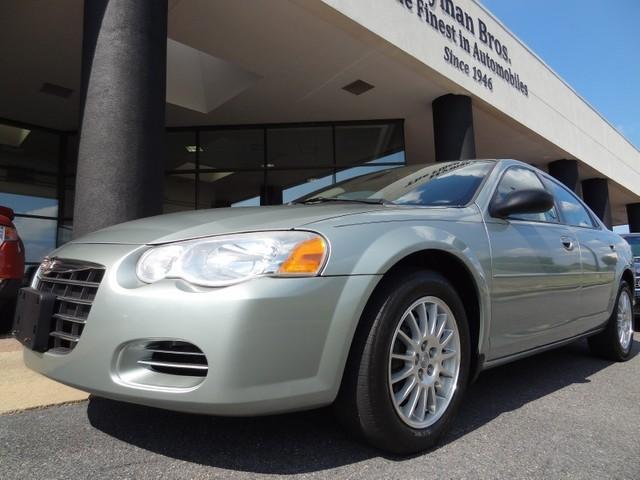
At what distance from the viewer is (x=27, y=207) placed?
33.4 ft

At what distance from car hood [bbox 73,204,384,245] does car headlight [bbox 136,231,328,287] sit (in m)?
0.05

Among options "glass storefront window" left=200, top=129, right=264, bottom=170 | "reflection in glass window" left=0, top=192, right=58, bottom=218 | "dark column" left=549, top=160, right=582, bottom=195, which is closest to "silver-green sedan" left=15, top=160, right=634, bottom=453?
"glass storefront window" left=200, top=129, right=264, bottom=170

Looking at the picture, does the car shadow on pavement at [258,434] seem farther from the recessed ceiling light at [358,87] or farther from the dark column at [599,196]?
the dark column at [599,196]

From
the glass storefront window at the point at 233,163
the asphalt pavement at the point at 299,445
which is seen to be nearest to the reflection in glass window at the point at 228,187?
the glass storefront window at the point at 233,163

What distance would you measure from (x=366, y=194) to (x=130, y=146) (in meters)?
2.20

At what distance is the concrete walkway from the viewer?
2.51 meters

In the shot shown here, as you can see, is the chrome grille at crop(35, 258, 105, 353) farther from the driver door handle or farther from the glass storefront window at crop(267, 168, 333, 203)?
the glass storefront window at crop(267, 168, 333, 203)

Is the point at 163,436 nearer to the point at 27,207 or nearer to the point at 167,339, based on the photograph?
the point at 167,339

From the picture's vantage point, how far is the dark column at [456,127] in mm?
8844

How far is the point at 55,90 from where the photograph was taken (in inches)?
339

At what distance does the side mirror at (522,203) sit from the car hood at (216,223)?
815mm

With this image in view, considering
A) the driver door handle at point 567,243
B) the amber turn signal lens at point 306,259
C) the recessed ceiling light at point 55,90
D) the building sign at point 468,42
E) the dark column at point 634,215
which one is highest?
the building sign at point 468,42

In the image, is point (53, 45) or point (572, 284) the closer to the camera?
point (572, 284)

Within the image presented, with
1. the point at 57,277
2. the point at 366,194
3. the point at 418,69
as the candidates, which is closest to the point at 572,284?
the point at 366,194
